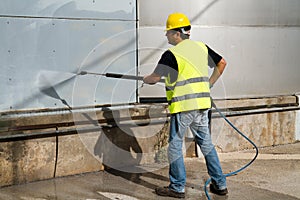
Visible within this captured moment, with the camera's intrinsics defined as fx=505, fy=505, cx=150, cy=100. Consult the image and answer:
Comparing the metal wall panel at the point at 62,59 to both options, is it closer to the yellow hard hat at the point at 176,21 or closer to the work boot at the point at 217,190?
the yellow hard hat at the point at 176,21

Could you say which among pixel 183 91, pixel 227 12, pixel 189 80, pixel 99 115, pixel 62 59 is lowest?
pixel 99 115

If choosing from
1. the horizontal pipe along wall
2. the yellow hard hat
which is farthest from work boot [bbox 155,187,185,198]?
the yellow hard hat

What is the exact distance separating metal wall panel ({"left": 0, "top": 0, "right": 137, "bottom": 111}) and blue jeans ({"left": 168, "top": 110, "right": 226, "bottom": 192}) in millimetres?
1501

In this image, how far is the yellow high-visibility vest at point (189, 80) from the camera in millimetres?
5254

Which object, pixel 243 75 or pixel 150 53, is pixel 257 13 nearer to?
pixel 243 75

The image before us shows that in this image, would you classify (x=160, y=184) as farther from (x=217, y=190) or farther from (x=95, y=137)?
(x=95, y=137)

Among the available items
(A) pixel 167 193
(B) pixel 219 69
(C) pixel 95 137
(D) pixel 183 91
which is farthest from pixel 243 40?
(A) pixel 167 193

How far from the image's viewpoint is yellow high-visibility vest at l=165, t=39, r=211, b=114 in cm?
525

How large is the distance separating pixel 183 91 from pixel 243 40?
272cm

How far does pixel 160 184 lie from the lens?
5961 mm

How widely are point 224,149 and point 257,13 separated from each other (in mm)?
2138

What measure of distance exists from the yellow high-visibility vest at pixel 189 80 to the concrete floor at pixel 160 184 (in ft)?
3.39

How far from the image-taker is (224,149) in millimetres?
7543

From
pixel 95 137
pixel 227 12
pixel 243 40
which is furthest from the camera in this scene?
pixel 243 40
